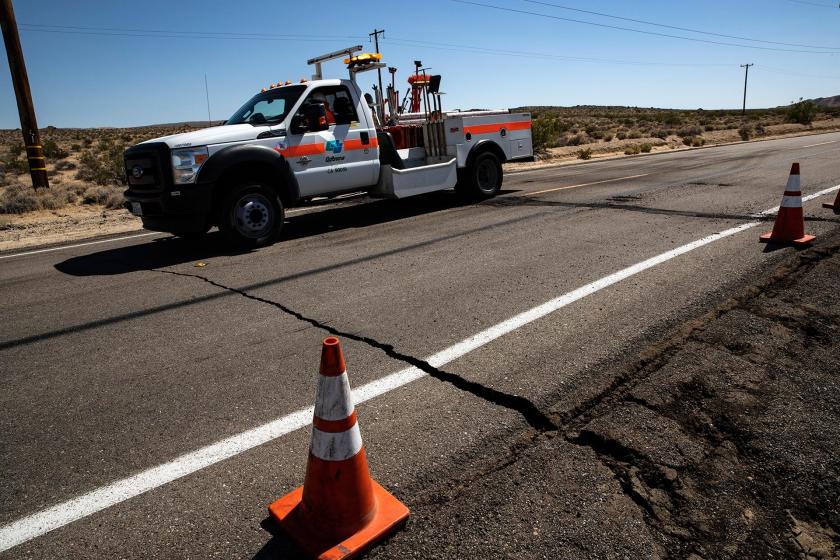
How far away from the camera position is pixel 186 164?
7.27 m

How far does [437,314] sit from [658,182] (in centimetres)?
975

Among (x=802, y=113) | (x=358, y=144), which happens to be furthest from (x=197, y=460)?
(x=802, y=113)

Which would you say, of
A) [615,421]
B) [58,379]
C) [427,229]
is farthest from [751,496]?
[427,229]

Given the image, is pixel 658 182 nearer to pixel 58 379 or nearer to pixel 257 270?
pixel 257 270

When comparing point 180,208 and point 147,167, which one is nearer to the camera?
point 180,208

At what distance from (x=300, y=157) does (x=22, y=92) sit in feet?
33.4

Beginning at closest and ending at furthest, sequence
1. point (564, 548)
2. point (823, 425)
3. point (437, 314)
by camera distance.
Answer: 1. point (564, 548)
2. point (823, 425)
3. point (437, 314)

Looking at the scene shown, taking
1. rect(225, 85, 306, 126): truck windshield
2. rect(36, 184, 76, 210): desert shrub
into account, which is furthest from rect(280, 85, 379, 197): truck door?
rect(36, 184, 76, 210): desert shrub

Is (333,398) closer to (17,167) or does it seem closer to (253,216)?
(253,216)

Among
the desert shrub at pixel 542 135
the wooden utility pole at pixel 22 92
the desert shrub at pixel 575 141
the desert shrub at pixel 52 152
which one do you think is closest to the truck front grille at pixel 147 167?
the wooden utility pole at pixel 22 92

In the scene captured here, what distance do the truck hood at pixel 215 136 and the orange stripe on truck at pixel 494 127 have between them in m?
4.14

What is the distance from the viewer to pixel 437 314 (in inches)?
188

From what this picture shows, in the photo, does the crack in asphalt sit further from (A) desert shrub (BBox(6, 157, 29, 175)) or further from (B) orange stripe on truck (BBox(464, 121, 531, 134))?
(A) desert shrub (BBox(6, 157, 29, 175))

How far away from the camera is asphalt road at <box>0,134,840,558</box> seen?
2.60 metres
